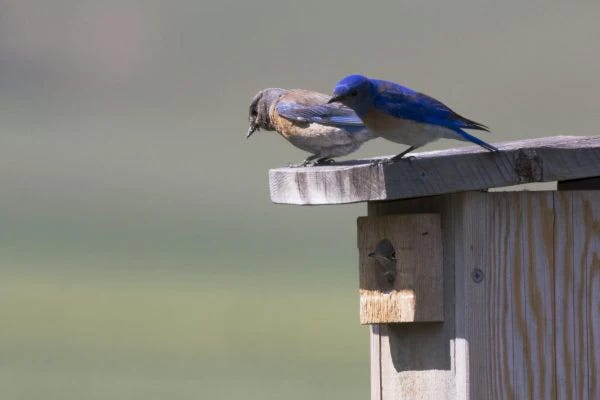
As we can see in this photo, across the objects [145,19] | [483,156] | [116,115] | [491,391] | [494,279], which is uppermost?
[145,19]

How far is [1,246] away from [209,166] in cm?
556

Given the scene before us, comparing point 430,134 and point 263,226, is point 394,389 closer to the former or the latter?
point 430,134

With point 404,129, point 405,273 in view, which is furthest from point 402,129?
point 405,273

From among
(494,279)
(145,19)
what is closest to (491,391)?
(494,279)

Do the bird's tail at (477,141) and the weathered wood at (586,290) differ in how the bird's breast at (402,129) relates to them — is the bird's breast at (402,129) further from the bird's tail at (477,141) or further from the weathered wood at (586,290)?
the weathered wood at (586,290)

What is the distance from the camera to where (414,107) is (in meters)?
5.77

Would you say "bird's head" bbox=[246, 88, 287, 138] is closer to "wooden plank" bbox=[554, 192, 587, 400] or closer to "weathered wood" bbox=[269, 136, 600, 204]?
"weathered wood" bbox=[269, 136, 600, 204]

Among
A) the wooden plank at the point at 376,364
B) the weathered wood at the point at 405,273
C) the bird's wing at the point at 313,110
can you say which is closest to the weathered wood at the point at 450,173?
the weathered wood at the point at 405,273

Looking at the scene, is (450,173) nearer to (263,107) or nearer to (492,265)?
(492,265)

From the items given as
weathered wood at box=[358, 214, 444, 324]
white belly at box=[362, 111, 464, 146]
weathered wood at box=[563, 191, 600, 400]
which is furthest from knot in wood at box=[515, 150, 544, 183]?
white belly at box=[362, 111, 464, 146]

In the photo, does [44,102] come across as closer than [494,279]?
No

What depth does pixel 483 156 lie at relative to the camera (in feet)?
17.1

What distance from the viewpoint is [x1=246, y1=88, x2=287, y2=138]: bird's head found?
9.28 meters

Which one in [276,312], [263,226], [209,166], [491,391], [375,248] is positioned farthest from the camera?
[209,166]
